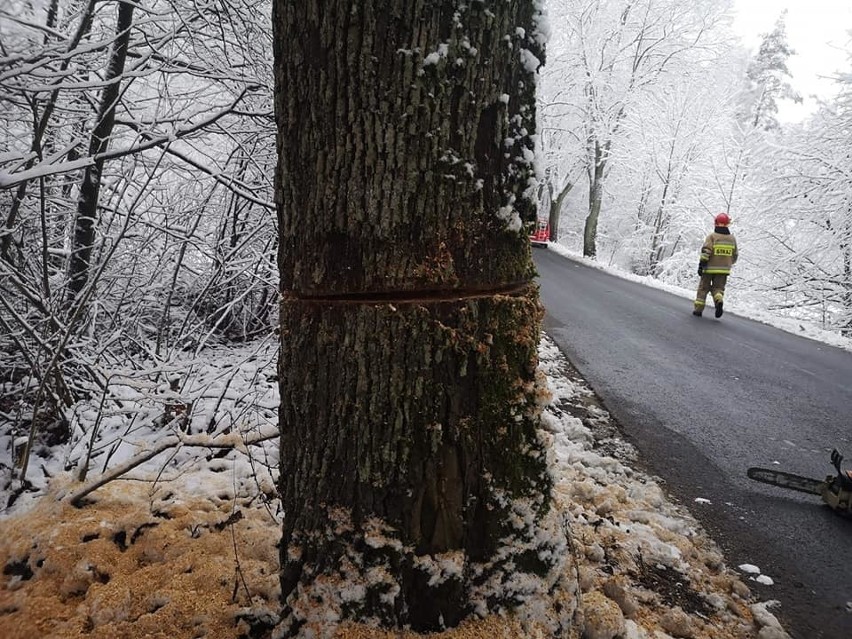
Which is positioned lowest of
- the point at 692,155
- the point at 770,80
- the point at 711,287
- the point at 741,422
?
the point at 741,422

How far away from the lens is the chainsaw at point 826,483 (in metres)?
2.63

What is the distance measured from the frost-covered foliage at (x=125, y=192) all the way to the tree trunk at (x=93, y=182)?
17 millimetres

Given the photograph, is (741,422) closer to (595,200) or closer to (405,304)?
(405,304)

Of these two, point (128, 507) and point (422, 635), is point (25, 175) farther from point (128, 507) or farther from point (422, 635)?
point (422, 635)

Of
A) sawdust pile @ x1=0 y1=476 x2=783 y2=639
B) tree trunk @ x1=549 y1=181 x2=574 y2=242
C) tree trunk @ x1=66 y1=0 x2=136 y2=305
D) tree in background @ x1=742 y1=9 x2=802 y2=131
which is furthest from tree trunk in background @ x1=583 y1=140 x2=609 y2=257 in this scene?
sawdust pile @ x1=0 y1=476 x2=783 y2=639

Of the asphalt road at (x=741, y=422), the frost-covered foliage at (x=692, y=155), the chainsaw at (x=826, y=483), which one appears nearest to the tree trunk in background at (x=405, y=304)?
the asphalt road at (x=741, y=422)

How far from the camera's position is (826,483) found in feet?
8.99

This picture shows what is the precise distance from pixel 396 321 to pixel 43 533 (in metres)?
1.61

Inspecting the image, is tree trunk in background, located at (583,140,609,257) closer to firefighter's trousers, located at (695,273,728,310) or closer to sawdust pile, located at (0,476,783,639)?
firefighter's trousers, located at (695,273,728,310)

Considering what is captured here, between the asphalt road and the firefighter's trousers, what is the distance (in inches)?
13.6

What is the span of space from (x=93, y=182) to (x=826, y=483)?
17.0ft

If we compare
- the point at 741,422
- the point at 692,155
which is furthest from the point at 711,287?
the point at 692,155

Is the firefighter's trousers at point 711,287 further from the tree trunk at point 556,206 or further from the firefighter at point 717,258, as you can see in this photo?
the tree trunk at point 556,206

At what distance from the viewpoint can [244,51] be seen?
10.4 ft
